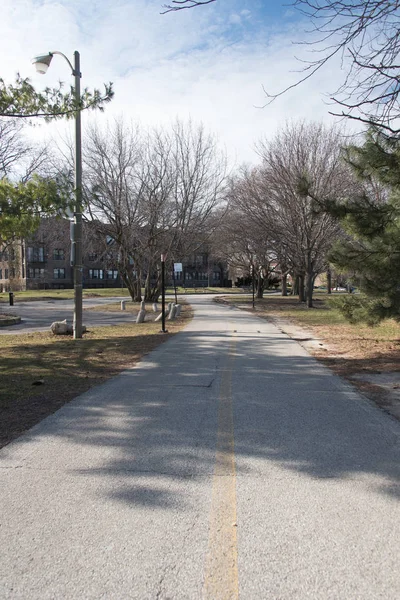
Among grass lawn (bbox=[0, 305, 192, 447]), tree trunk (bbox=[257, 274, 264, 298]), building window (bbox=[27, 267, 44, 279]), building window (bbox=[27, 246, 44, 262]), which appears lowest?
grass lawn (bbox=[0, 305, 192, 447])

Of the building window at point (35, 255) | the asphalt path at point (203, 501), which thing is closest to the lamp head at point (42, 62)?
Answer: the asphalt path at point (203, 501)

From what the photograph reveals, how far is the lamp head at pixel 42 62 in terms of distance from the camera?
460 inches

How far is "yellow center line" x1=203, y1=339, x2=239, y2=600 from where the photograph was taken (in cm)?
252

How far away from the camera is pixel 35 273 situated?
7150 cm

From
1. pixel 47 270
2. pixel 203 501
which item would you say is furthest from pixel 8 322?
pixel 47 270

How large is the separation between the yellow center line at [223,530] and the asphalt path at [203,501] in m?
0.01

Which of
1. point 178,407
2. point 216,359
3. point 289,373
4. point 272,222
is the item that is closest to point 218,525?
point 178,407

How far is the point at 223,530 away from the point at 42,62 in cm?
1209

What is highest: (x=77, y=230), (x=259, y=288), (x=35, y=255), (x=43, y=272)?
(x=35, y=255)

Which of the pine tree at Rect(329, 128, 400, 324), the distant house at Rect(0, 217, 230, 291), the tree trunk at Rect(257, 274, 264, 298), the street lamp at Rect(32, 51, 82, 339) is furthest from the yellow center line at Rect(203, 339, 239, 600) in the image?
the distant house at Rect(0, 217, 230, 291)

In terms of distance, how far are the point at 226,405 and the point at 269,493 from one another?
102 inches

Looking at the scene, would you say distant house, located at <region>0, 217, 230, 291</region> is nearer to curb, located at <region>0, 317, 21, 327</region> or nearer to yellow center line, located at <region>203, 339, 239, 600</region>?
curb, located at <region>0, 317, 21, 327</region>

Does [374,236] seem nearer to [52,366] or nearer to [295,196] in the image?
[52,366]

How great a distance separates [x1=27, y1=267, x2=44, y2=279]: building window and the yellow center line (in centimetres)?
7024
